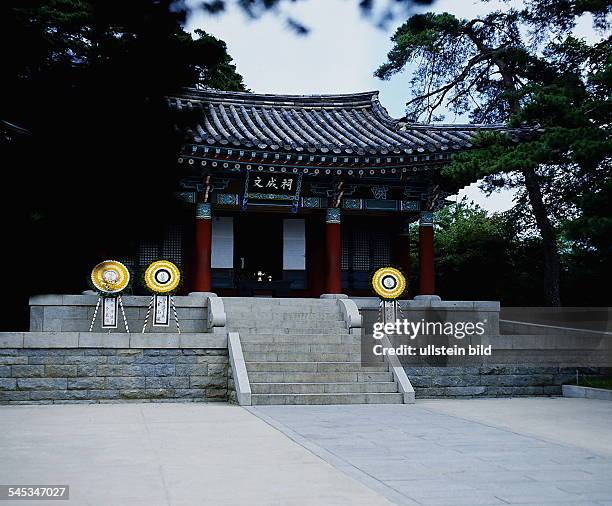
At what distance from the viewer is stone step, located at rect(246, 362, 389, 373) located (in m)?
13.7

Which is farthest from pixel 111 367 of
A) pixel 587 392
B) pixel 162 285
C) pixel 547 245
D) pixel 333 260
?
pixel 547 245

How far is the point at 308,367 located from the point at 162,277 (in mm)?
3445

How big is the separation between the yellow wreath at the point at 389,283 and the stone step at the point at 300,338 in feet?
3.91

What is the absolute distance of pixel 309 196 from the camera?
60.5ft

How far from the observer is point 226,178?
17781 millimetres

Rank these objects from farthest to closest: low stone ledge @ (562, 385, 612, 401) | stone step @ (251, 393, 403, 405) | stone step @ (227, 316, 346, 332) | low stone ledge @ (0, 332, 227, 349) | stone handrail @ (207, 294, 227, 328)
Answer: stone step @ (227, 316, 346, 332), stone handrail @ (207, 294, 227, 328), low stone ledge @ (562, 385, 612, 401), low stone ledge @ (0, 332, 227, 349), stone step @ (251, 393, 403, 405)

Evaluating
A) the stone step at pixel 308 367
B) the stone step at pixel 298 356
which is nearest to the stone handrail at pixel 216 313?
the stone step at pixel 298 356

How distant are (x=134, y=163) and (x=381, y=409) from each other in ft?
34.9

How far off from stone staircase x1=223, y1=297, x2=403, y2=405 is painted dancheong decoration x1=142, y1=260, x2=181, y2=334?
4.86ft

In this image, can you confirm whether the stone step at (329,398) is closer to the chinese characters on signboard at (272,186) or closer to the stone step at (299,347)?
the stone step at (299,347)

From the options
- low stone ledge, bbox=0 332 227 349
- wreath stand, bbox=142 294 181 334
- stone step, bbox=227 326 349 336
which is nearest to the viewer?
low stone ledge, bbox=0 332 227 349

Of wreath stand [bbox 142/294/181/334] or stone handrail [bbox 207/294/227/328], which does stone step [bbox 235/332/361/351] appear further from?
wreath stand [bbox 142/294/181/334]

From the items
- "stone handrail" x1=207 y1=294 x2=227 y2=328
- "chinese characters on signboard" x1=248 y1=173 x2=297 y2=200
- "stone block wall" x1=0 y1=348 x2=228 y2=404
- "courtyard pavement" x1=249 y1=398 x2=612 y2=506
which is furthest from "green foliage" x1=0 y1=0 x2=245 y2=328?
"chinese characters on signboard" x1=248 y1=173 x2=297 y2=200

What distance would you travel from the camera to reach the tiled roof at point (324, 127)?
665 inches
